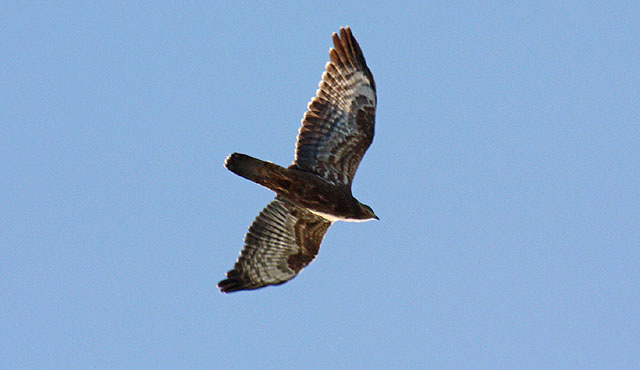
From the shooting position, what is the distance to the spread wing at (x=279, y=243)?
13250 millimetres

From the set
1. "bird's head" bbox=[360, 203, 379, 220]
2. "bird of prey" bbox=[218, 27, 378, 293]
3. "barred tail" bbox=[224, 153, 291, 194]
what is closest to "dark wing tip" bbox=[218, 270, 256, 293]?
"bird of prey" bbox=[218, 27, 378, 293]

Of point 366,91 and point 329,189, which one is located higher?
point 366,91

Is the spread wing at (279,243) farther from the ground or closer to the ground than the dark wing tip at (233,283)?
farther from the ground

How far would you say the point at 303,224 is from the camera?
13.4m

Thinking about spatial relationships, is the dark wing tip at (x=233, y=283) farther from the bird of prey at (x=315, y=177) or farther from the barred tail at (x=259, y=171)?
the barred tail at (x=259, y=171)

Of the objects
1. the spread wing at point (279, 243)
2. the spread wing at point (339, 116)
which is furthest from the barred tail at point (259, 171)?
the spread wing at point (279, 243)

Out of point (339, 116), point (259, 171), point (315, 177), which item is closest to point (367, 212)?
point (315, 177)

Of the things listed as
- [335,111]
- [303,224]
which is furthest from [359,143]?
[303,224]

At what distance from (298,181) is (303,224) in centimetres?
103

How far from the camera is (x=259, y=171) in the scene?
12.2 meters

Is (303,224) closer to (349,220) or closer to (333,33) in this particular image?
(349,220)

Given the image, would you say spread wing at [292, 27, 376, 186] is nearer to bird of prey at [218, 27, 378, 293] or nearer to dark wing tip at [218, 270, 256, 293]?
bird of prey at [218, 27, 378, 293]

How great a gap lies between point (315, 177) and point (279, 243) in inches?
50.0

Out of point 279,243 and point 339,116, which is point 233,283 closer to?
point 279,243
